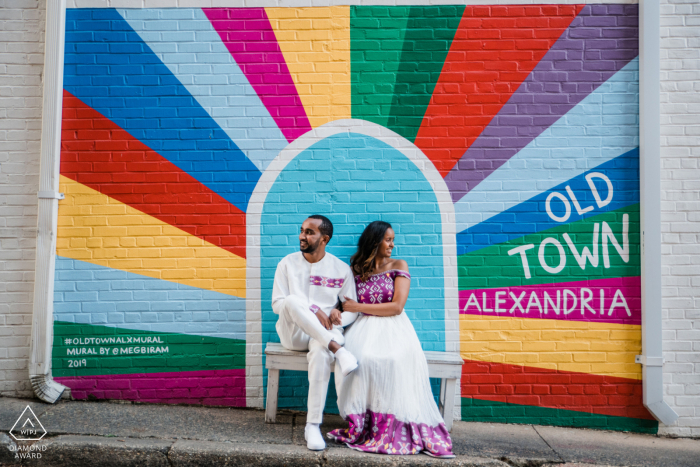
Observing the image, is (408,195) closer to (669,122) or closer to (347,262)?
(347,262)

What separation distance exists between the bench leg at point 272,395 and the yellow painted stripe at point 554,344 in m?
1.57

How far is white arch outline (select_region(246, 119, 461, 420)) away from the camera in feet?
13.6

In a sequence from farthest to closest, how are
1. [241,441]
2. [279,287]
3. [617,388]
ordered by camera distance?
[617,388]
[279,287]
[241,441]

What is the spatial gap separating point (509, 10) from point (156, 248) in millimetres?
3630

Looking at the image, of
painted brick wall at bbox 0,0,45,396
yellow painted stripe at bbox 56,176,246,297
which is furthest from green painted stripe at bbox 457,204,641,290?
painted brick wall at bbox 0,0,45,396

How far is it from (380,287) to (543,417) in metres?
1.79

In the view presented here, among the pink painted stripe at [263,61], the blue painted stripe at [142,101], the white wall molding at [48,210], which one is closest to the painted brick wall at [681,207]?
the pink painted stripe at [263,61]

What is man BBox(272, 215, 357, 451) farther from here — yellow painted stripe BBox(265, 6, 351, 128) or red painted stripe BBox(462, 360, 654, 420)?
red painted stripe BBox(462, 360, 654, 420)

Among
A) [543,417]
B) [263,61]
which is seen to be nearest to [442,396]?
[543,417]

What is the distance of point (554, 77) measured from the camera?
13.7 feet

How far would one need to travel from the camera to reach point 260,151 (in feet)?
13.8

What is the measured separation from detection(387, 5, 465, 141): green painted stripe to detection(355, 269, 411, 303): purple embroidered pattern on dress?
1184 millimetres

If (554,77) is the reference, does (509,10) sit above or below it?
above

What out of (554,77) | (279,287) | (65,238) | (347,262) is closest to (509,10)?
(554,77)
